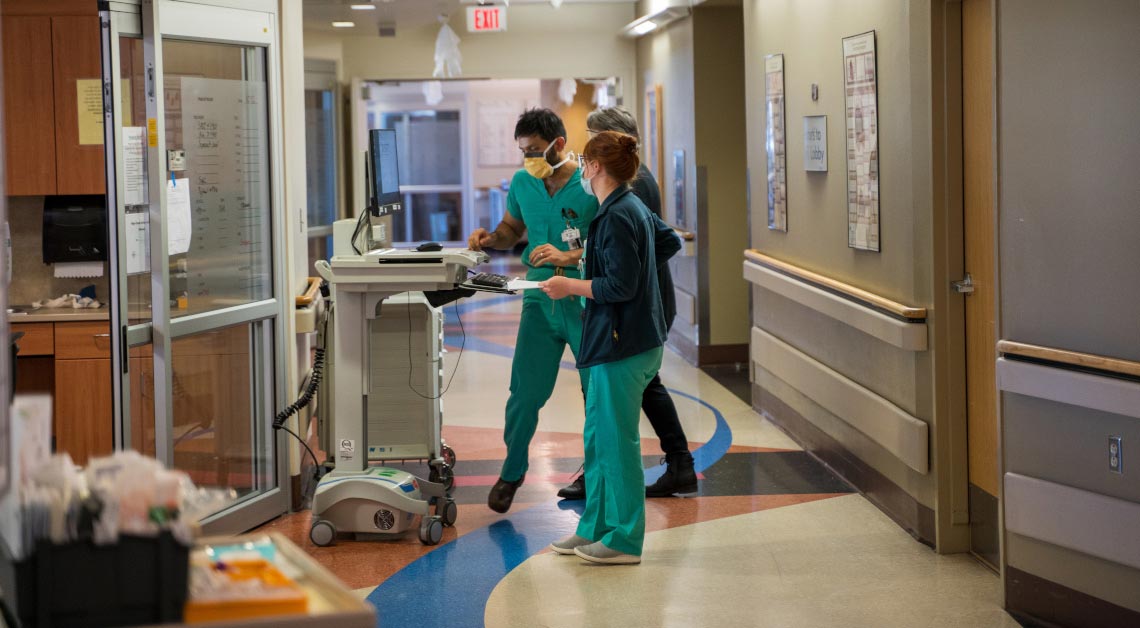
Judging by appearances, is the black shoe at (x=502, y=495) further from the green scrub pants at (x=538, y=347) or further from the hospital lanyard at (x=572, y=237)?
the hospital lanyard at (x=572, y=237)

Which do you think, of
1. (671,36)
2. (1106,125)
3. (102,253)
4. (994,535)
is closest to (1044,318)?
(1106,125)

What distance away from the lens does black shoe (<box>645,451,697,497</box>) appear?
559 cm

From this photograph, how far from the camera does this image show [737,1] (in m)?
8.80

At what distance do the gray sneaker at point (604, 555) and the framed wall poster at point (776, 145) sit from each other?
2.66 metres

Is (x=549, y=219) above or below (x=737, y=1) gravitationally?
below

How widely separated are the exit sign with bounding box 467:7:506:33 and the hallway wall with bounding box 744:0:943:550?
3882 millimetres

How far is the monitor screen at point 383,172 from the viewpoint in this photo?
15.3 ft

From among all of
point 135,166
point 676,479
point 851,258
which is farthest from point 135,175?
point 851,258

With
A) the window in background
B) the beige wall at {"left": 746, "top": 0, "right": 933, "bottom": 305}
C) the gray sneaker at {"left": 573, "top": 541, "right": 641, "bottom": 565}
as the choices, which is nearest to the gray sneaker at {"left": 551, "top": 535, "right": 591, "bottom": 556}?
the gray sneaker at {"left": 573, "top": 541, "right": 641, "bottom": 565}

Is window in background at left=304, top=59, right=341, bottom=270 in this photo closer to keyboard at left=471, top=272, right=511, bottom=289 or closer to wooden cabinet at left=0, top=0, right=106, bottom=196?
wooden cabinet at left=0, top=0, right=106, bottom=196

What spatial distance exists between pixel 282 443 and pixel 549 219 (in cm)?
149

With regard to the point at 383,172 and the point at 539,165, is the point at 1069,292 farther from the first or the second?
the point at 383,172

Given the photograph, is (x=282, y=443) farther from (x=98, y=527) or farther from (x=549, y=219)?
(x=98, y=527)

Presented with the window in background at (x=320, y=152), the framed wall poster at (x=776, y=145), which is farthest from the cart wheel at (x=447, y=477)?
the window in background at (x=320, y=152)
